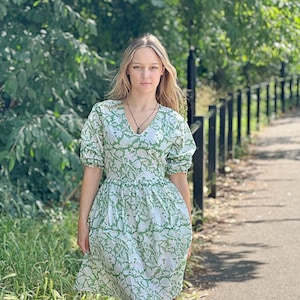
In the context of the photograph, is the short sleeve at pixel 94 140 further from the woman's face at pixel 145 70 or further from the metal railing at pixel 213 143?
the metal railing at pixel 213 143

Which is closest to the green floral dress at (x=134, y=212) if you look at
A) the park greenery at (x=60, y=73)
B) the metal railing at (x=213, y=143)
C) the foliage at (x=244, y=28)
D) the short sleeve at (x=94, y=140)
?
the short sleeve at (x=94, y=140)

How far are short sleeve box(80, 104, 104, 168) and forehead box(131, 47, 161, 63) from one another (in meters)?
0.30

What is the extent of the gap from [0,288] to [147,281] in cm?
126

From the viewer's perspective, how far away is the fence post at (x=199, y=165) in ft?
25.4

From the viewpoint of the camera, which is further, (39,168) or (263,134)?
(263,134)

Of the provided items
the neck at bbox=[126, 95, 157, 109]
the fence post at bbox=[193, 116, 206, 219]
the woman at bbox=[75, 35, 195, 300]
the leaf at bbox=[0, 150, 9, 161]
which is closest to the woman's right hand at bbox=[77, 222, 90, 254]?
the woman at bbox=[75, 35, 195, 300]

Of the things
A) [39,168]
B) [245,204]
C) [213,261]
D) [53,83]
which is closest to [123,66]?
[213,261]

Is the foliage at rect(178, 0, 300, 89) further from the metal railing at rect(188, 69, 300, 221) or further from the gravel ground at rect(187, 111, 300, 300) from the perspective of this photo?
the gravel ground at rect(187, 111, 300, 300)

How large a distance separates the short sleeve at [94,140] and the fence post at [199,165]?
3343 millimetres

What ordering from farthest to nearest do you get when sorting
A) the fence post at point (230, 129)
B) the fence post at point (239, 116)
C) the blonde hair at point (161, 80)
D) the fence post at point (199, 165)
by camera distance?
the fence post at point (239, 116) → the fence post at point (230, 129) → the fence post at point (199, 165) → the blonde hair at point (161, 80)

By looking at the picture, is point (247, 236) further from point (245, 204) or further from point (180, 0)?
point (180, 0)

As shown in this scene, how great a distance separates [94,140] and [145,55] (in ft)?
1.52

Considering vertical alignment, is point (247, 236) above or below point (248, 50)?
below

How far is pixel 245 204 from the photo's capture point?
9188 mm
